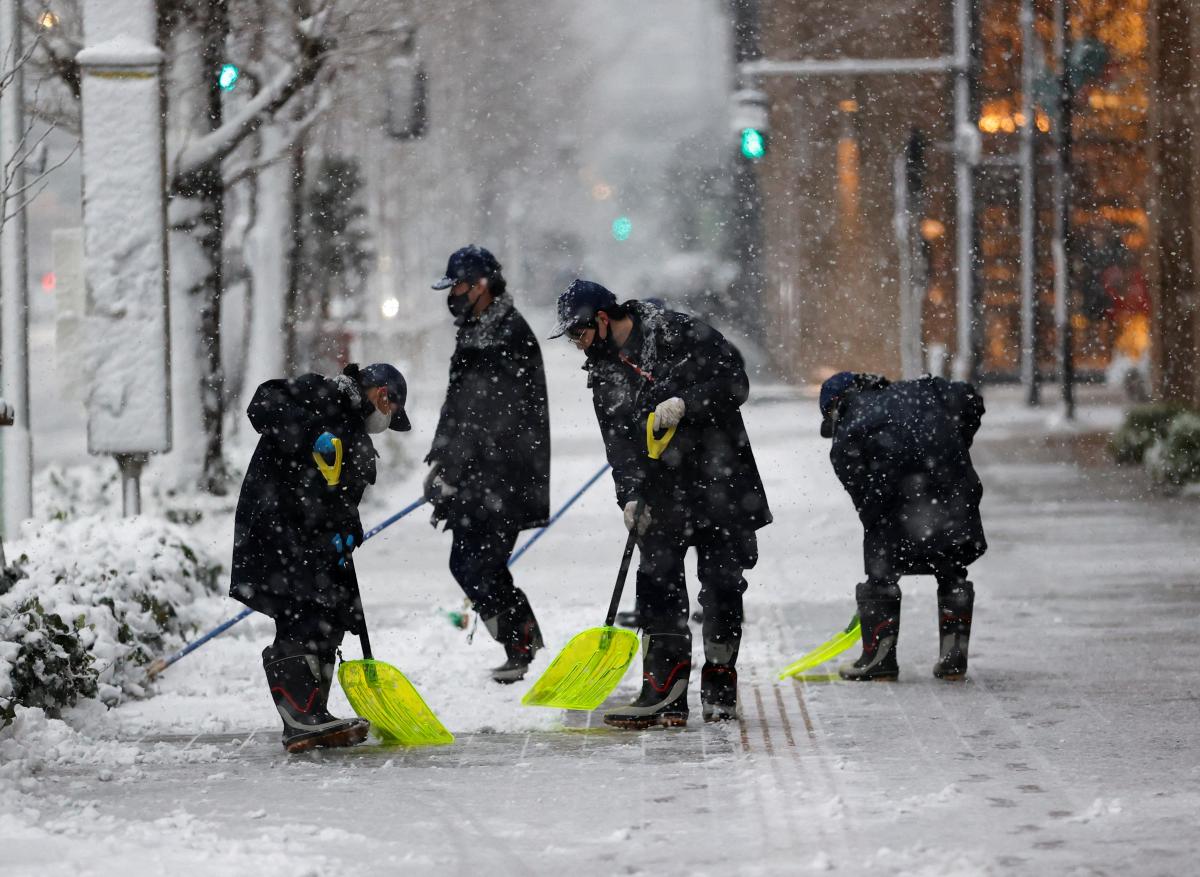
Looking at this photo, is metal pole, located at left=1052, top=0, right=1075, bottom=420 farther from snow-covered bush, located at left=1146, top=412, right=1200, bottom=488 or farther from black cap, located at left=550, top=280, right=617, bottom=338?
black cap, located at left=550, top=280, right=617, bottom=338

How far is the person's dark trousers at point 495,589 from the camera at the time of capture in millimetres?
8492

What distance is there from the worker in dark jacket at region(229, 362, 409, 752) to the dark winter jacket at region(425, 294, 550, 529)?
4.76 feet

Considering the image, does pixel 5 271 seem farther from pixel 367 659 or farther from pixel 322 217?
pixel 322 217

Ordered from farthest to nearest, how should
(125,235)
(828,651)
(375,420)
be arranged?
(125,235), (828,651), (375,420)

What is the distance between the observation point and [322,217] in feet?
74.6

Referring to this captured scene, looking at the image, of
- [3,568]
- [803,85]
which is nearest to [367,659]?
[3,568]

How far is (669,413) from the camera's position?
7.09 metres

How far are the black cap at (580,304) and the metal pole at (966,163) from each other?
18.2 m

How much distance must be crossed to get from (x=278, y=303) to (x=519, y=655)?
1164 cm

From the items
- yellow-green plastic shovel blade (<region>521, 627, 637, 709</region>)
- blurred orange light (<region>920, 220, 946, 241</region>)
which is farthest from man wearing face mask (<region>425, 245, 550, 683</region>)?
blurred orange light (<region>920, 220, 946, 241</region>)

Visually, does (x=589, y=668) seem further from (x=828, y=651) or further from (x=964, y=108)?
(x=964, y=108)

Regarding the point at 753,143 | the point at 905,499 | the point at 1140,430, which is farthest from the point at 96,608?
the point at 753,143

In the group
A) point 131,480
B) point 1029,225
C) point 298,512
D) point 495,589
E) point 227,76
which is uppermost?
point 227,76

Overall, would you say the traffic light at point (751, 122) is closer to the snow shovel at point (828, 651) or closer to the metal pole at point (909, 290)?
the metal pole at point (909, 290)
